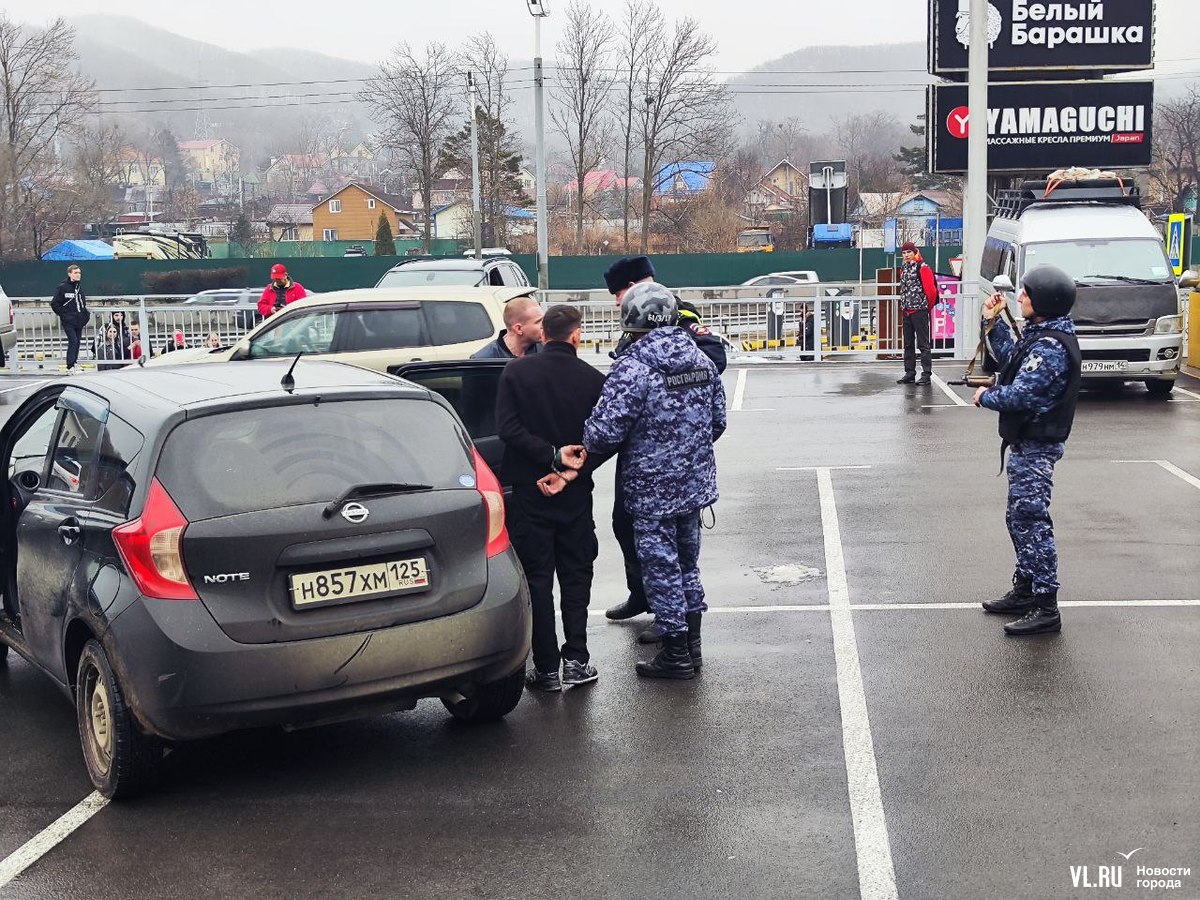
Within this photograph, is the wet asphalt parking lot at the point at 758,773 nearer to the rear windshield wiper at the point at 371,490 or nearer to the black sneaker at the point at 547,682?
the black sneaker at the point at 547,682

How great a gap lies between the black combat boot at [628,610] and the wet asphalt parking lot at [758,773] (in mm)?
57

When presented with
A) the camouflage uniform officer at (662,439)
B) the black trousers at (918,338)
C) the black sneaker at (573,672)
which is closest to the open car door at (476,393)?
the camouflage uniform officer at (662,439)

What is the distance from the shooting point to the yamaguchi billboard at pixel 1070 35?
26094mm

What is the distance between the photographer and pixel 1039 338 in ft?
23.3

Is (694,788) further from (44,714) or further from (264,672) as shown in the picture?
(44,714)

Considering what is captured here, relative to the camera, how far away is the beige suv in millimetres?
13594

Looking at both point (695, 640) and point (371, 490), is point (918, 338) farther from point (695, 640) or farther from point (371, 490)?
point (371, 490)

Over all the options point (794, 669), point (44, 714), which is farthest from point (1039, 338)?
point (44, 714)

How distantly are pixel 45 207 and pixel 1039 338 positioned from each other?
7511 centimetres

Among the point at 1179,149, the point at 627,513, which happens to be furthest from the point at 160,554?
the point at 1179,149

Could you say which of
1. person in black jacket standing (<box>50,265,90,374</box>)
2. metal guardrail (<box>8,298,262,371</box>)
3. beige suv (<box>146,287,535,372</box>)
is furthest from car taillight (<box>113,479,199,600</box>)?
person in black jacket standing (<box>50,265,90,374</box>)

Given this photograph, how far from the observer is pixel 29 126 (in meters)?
81.9

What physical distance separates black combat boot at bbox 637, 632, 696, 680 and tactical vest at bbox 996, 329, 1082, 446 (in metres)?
1.99

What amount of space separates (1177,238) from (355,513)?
19.0 m
